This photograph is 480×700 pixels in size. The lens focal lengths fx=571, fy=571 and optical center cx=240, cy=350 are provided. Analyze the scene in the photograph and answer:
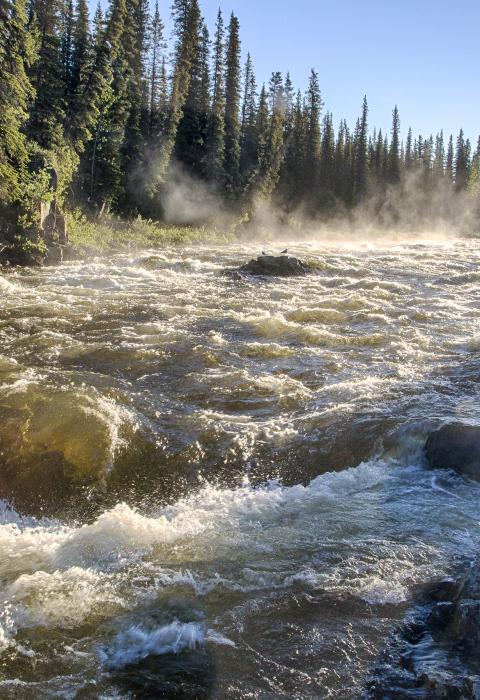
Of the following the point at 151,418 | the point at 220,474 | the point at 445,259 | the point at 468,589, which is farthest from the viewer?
the point at 445,259

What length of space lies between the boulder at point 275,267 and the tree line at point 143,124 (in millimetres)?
9348

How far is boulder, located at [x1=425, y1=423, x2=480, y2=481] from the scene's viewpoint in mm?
7414

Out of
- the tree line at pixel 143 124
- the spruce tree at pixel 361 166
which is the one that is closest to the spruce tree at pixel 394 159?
the tree line at pixel 143 124

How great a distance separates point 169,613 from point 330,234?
60168mm

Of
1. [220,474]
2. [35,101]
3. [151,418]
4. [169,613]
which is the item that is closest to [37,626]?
[169,613]

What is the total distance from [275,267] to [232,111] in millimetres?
35564

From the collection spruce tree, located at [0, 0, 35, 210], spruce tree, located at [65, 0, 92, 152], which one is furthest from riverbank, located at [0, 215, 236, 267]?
spruce tree, located at [65, 0, 92, 152]

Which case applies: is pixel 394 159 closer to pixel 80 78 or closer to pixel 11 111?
pixel 80 78

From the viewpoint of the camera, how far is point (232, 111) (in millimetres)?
54719

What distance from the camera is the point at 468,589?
15.0ft

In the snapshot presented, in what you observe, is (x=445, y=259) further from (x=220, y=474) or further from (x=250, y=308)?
(x=220, y=474)

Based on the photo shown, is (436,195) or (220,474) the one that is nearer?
(220,474)

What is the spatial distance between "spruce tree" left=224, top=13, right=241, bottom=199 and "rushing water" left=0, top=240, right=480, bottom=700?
136 feet

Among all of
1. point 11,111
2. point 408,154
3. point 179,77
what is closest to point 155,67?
point 179,77
